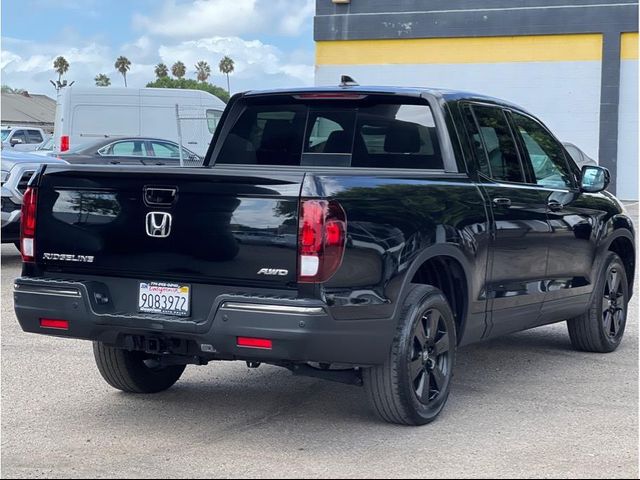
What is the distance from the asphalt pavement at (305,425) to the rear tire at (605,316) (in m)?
0.15

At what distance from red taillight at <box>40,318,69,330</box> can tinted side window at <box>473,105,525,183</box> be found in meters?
2.79

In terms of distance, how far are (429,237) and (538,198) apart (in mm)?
1565

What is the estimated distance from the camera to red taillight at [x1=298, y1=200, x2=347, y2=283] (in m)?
5.25

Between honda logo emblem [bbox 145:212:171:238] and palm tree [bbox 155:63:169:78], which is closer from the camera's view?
honda logo emblem [bbox 145:212:171:238]

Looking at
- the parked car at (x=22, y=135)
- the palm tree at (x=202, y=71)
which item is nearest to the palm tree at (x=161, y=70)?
the palm tree at (x=202, y=71)

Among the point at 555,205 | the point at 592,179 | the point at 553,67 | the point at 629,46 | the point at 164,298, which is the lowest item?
the point at 164,298

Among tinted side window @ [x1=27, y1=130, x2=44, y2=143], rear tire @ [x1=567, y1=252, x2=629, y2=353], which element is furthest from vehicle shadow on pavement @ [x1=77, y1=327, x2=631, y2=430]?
tinted side window @ [x1=27, y1=130, x2=44, y2=143]

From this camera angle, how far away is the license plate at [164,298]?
218 inches

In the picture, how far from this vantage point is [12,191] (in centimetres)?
1308

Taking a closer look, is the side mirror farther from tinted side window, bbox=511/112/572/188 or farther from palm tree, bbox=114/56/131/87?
palm tree, bbox=114/56/131/87

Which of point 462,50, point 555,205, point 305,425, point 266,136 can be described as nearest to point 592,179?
point 555,205

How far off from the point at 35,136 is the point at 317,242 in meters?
38.0

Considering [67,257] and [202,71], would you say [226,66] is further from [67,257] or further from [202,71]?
[67,257]

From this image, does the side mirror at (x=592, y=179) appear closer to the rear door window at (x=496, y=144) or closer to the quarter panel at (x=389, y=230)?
the rear door window at (x=496, y=144)
